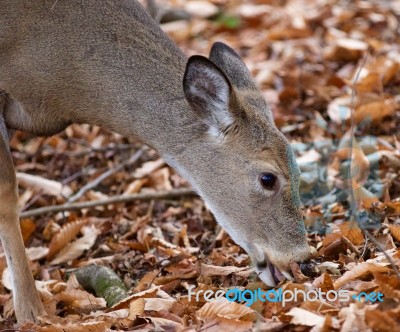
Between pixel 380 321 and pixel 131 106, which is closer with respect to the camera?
pixel 380 321

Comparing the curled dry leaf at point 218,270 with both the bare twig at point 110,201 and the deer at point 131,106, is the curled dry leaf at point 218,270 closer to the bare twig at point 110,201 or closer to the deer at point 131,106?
the deer at point 131,106

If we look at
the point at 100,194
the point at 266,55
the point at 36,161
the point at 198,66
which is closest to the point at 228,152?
the point at 198,66

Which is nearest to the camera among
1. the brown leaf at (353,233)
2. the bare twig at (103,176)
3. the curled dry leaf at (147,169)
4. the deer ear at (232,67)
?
the brown leaf at (353,233)

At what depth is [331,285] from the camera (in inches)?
167

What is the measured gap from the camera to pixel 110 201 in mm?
6559

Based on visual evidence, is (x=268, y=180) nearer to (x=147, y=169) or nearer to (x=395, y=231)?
(x=395, y=231)

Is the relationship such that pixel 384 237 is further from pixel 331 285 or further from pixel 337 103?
pixel 337 103

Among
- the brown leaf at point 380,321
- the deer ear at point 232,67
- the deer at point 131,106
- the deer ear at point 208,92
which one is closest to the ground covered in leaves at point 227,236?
the brown leaf at point 380,321

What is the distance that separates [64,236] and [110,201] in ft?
1.83

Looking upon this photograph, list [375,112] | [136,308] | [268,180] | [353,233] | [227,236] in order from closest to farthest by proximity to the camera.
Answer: [136,308]
[268,180]
[353,233]
[227,236]
[375,112]

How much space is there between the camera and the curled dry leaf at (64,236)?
610 centimetres

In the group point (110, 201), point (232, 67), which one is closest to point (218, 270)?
point (232, 67)

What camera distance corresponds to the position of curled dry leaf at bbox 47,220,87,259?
6.10 meters

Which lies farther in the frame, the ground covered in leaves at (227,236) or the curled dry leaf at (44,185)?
the curled dry leaf at (44,185)
